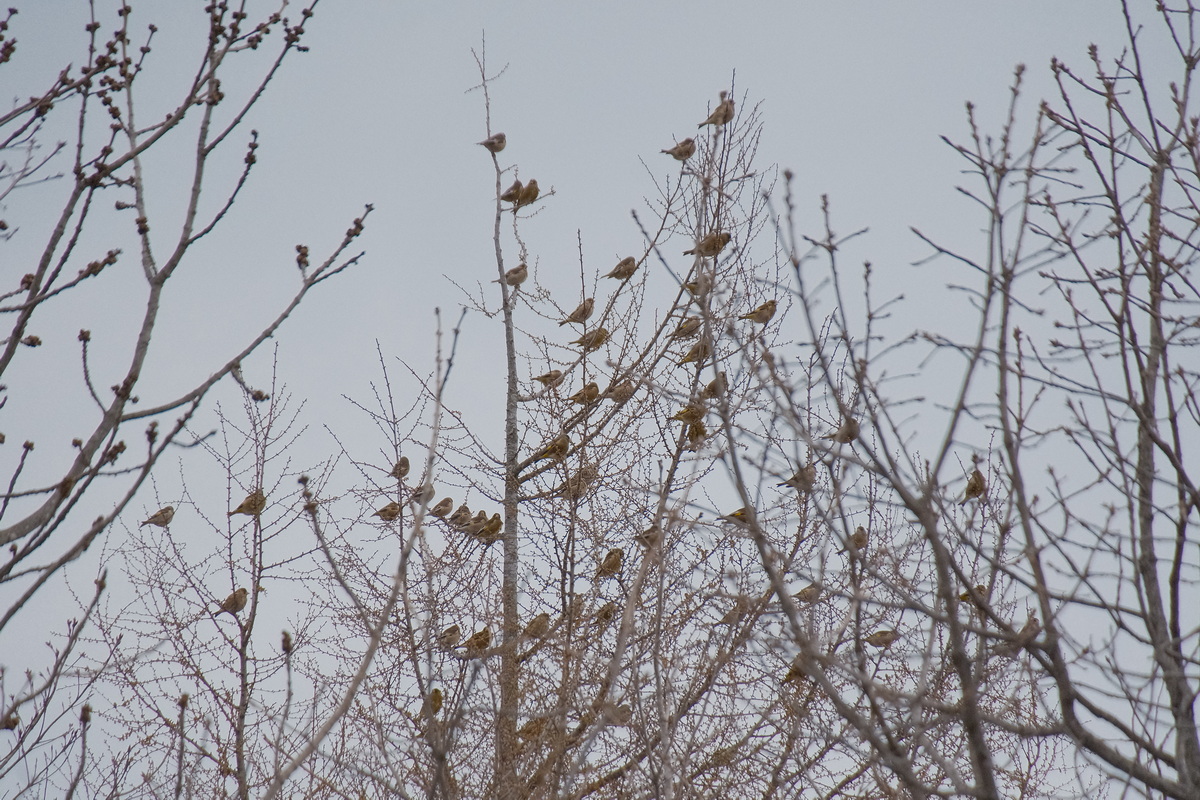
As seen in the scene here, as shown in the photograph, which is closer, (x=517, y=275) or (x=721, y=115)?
(x=721, y=115)

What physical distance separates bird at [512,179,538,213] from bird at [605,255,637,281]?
7.43ft

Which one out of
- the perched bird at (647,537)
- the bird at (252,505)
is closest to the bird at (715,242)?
the perched bird at (647,537)

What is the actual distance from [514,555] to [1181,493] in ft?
23.5

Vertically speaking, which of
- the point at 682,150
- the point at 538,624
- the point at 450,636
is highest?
the point at 682,150

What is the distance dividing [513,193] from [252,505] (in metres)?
5.27

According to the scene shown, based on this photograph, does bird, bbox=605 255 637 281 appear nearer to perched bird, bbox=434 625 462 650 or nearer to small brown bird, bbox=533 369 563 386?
small brown bird, bbox=533 369 563 386

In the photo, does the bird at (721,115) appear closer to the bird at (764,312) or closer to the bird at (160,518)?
the bird at (764,312)

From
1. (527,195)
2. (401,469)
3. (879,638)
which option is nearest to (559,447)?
(401,469)

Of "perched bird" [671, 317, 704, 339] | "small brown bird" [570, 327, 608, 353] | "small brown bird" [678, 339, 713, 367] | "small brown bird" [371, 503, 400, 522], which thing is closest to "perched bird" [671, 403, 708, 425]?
"small brown bird" [678, 339, 713, 367]

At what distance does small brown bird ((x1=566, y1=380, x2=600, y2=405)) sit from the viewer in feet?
31.9

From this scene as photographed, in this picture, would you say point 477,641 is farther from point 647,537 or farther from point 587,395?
point 587,395

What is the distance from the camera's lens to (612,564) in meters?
7.92

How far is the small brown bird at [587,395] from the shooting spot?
31.9ft

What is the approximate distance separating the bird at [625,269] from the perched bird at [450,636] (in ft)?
14.0
